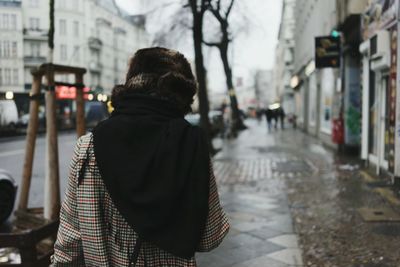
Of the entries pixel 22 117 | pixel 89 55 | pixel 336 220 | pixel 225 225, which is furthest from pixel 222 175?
pixel 89 55

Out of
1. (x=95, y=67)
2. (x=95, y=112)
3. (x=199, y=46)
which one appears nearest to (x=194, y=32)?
(x=199, y=46)

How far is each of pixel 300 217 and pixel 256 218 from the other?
2.01ft

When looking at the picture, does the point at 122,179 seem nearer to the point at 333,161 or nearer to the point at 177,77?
the point at 177,77

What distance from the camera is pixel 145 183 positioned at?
6.38 feet

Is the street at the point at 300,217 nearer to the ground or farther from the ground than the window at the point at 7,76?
nearer to the ground

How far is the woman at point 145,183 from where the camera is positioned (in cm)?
195

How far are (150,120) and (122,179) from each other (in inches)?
9.8

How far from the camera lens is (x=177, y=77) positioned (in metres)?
2.12

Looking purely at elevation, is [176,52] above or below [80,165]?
above

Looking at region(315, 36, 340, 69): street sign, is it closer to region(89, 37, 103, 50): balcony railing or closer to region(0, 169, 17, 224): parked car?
region(0, 169, 17, 224): parked car

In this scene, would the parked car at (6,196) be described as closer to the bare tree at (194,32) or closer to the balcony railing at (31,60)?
the bare tree at (194,32)

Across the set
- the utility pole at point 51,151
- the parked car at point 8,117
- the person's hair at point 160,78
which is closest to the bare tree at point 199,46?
the utility pole at point 51,151

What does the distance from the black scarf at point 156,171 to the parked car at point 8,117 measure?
3322 centimetres

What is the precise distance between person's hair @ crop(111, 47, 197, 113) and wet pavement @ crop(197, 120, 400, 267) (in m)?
3.47
